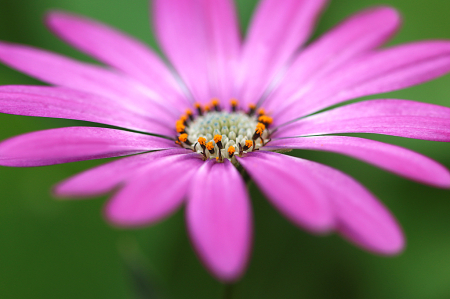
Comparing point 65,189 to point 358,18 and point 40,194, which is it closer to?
point 40,194

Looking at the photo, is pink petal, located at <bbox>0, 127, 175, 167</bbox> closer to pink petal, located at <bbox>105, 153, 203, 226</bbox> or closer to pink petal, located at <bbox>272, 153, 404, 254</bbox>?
pink petal, located at <bbox>105, 153, 203, 226</bbox>

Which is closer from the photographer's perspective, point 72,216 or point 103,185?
point 103,185

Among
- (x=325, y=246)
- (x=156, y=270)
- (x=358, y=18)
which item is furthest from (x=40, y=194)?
(x=358, y=18)

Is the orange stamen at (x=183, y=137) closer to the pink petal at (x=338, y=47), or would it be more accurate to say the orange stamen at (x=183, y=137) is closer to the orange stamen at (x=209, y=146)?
the orange stamen at (x=209, y=146)

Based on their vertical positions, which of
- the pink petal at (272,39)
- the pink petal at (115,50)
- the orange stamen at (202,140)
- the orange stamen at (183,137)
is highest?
the pink petal at (115,50)

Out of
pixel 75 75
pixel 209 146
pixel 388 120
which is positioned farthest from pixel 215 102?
pixel 388 120

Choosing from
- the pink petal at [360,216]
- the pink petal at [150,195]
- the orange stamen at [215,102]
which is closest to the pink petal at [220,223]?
the pink petal at [150,195]
